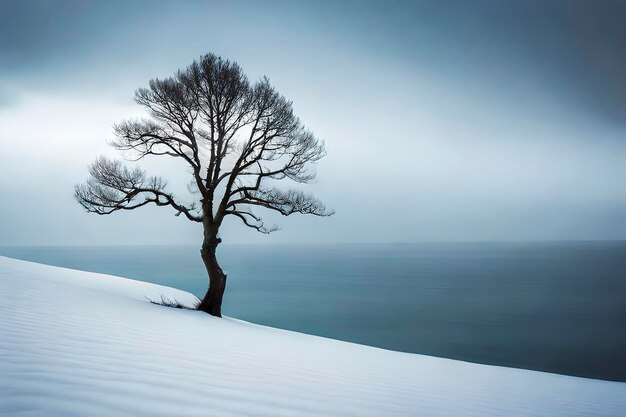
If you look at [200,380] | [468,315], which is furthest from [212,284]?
[468,315]

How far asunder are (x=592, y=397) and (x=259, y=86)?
1029cm

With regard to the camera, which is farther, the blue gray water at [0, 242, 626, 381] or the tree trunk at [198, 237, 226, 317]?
the blue gray water at [0, 242, 626, 381]

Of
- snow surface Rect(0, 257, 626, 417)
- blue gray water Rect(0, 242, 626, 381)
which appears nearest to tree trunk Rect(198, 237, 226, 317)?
snow surface Rect(0, 257, 626, 417)

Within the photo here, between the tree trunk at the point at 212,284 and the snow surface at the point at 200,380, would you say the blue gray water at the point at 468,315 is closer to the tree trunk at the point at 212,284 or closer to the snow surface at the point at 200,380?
the tree trunk at the point at 212,284

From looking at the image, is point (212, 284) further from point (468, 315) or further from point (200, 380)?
point (468, 315)

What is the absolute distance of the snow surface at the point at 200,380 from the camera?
2.16 meters

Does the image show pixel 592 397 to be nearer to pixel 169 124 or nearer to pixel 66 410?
pixel 66 410

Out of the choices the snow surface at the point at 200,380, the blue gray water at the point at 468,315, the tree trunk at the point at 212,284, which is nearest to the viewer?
the snow surface at the point at 200,380

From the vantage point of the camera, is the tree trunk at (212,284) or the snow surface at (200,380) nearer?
the snow surface at (200,380)

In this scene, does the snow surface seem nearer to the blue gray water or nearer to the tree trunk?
the tree trunk

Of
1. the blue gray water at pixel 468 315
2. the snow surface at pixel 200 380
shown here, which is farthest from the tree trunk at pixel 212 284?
the blue gray water at pixel 468 315

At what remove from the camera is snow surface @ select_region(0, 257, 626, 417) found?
7.09 feet

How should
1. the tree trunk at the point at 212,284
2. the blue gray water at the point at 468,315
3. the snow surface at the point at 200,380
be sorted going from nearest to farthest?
the snow surface at the point at 200,380, the tree trunk at the point at 212,284, the blue gray water at the point at 468,315

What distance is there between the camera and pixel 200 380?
9.47ft
